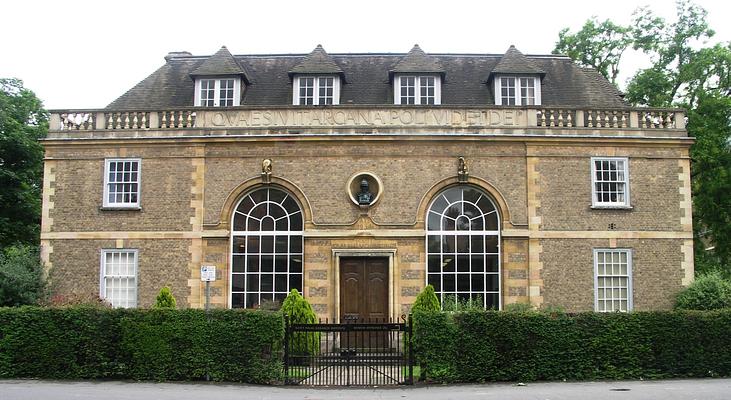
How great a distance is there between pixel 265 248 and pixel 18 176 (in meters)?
14.5

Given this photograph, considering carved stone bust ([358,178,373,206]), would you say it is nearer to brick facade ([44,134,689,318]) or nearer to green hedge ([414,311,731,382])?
brick facade ([44,134,689,318])

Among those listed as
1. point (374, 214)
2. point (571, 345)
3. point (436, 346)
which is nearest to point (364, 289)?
point (374, 214)

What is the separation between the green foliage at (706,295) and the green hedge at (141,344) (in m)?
12.8

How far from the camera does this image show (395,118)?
75.5 ft

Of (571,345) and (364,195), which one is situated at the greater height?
(364,195)

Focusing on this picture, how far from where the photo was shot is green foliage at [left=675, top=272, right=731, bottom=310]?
838 inches

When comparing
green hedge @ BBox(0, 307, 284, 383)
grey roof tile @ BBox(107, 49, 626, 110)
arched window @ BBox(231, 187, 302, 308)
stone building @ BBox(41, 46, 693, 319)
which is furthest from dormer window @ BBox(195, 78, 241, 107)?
green hedge @ BBox(0, 307, 284, 383)

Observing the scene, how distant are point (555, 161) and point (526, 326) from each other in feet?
27.3

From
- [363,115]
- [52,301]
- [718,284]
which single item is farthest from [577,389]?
[52,301]

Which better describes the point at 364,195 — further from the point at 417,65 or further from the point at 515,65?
the point at 515,65

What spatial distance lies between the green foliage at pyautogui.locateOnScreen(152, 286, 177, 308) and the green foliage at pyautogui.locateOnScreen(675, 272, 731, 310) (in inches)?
588

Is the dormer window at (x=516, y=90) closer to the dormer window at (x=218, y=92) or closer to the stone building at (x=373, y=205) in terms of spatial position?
the stone building at (x=373, y=205)

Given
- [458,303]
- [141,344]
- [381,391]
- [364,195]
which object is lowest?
[381,391]

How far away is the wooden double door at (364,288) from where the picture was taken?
22312 mm
